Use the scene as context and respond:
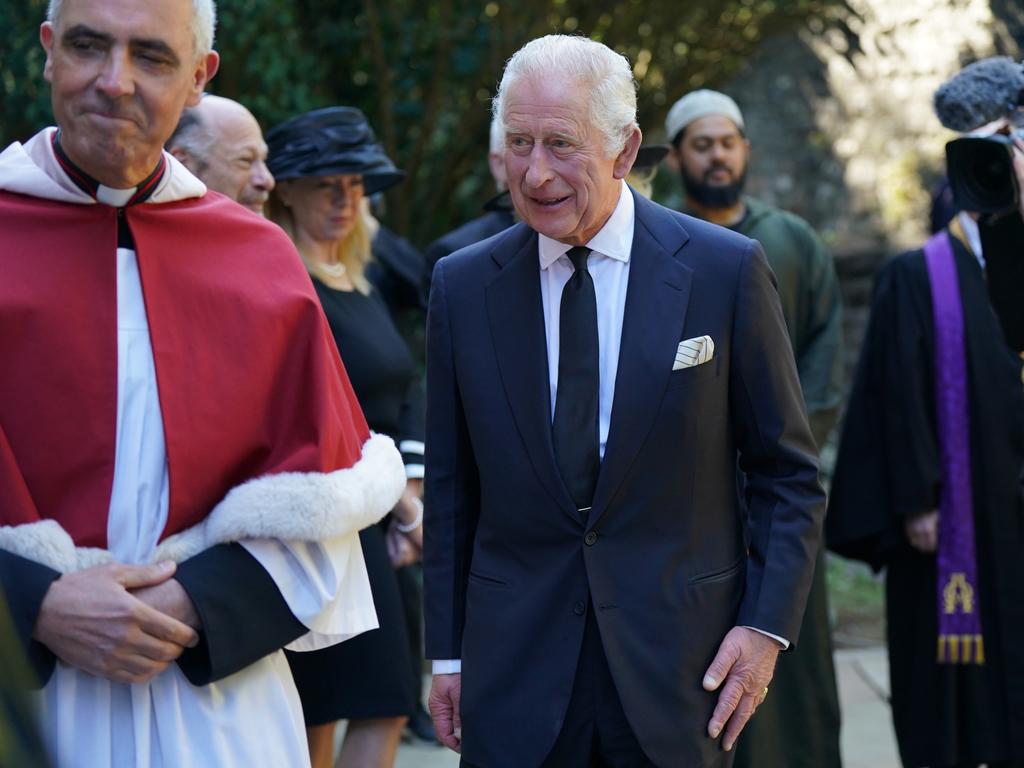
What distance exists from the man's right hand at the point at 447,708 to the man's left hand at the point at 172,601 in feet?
2.21

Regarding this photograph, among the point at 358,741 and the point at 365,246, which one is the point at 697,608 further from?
the point at 365,246

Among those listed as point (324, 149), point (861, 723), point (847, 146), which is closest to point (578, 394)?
point (324, 149)

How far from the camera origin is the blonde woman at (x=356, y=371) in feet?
12.3

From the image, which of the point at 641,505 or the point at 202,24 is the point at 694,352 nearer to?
the point at 641,505

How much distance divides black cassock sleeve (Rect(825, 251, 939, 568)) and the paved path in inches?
41.4

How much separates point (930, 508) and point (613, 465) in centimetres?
250

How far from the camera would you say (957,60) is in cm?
933

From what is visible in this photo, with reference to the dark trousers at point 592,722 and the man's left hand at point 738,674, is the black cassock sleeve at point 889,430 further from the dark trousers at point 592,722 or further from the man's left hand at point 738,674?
the dark trousers at point 592,722

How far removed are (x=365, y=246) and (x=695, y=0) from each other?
3935 millimetres

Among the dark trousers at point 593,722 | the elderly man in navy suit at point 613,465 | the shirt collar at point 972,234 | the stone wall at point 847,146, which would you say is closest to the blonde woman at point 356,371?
the elderly man in navy suit at point 613,465

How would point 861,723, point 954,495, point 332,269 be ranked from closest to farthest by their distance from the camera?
point 332,269 < point 954,495 < point 861,723

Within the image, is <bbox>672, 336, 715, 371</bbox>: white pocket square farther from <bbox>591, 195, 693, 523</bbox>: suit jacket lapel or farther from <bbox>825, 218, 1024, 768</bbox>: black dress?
<bbox>825, 218, 1024, 768</bbox>: black dress

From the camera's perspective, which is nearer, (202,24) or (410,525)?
(202,24)

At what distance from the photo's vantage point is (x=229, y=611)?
2471 millimetres
